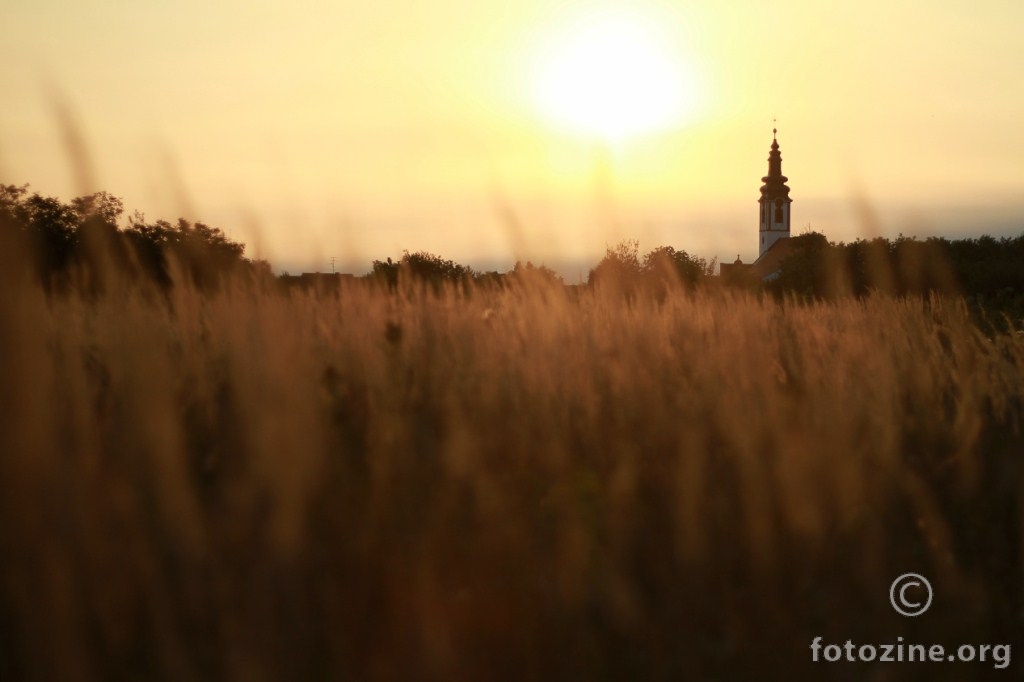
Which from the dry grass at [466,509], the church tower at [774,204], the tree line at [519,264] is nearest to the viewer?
the dry grass at [466,509]

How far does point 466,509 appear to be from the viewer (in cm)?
415

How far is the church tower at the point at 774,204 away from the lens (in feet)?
335

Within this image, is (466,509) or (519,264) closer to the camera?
(466,509)

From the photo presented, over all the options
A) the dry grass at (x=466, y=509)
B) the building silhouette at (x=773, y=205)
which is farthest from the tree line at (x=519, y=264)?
the building silhouette at (x=773, y=205)

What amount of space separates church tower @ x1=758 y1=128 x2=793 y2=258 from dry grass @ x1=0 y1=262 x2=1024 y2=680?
100 metres

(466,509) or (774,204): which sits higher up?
(774,204)

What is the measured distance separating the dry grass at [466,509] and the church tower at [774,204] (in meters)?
100

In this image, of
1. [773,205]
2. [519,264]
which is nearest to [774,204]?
[773,205]

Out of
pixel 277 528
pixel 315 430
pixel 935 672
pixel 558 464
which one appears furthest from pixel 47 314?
pixel 935 672

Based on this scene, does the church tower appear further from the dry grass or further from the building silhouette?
the dry grass

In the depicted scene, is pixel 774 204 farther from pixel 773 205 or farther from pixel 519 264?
pixel 519 264

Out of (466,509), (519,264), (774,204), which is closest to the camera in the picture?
(466,509)

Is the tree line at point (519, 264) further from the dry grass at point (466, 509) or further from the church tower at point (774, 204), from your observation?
the church tower at point (774, 204)

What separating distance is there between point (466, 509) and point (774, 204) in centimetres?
10381
